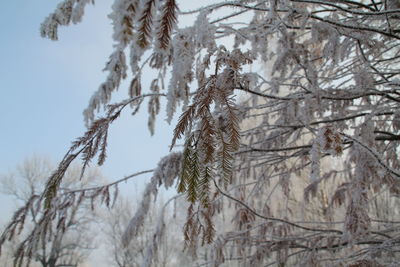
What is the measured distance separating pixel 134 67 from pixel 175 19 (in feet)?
1.58

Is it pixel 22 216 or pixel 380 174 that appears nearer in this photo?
pixel 380 174

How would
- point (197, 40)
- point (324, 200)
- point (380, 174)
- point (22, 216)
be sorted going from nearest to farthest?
point (197, 40) < point (380, 174) < point (22, 216) < point (324, 200)

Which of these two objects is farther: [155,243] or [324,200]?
[324,200]

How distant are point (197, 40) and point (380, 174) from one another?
3.59 feet

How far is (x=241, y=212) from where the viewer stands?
7.14 ft

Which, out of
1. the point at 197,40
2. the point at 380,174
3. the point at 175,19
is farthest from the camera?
the point at 380,174

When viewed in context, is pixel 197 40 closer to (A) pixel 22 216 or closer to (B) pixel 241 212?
(B) pixel 241 212

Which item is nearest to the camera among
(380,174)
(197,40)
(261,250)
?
(197,40)

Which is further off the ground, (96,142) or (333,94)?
(333,94)

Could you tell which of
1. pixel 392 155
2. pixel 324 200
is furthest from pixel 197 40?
pixel 324 200

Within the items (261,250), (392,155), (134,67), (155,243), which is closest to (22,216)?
(155,243)

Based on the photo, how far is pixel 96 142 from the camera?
3.26ft

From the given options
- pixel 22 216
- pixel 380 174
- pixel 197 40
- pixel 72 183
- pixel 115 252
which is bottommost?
pixel 115 252

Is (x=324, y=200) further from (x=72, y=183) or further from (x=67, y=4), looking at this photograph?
(x=72, y=183)
